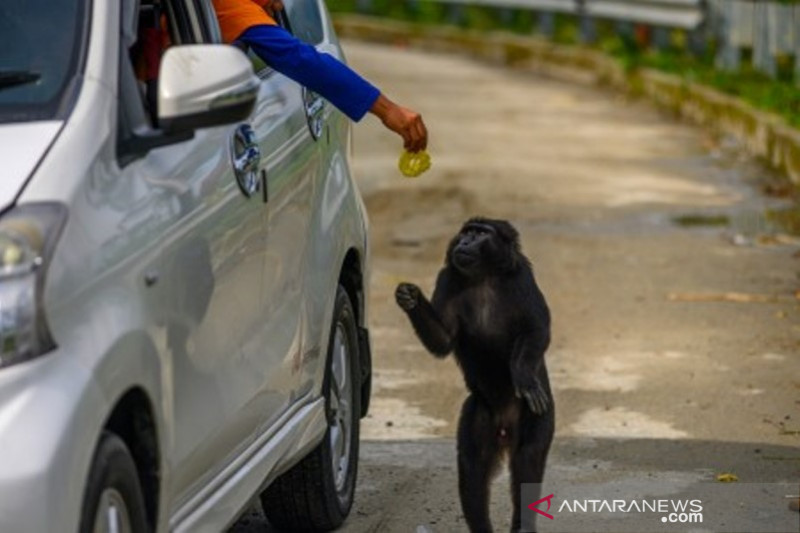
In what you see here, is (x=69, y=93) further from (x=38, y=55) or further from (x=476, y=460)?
(x=476, y=460)

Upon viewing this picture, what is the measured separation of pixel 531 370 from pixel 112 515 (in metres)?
1.98

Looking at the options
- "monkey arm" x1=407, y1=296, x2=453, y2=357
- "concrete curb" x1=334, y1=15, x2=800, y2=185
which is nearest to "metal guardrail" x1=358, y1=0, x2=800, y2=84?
"concrete curb" x1=334, y1=15, x2=800, y2=185

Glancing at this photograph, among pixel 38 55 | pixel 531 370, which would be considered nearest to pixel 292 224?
pixel 531 370

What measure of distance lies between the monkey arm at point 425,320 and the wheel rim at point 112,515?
5.97 ft

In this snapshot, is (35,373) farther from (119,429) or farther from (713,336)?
(713,336)

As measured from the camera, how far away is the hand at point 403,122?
634 centimetres

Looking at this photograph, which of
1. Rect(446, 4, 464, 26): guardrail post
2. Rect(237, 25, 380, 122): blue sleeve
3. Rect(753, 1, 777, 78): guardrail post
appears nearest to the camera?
Rect(237, 25, 380, 122): blue sleeve

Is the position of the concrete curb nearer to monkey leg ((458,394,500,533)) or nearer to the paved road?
the paved road

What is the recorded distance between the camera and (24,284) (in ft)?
14.4

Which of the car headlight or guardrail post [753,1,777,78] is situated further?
guardrail post [753,1,777,78]

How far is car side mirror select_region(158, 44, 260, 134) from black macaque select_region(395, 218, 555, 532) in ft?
4.46

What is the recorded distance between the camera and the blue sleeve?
6.23 m

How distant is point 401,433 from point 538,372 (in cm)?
214

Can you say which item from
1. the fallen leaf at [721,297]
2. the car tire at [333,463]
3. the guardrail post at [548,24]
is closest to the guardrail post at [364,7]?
the guardrail post at [548,24]
